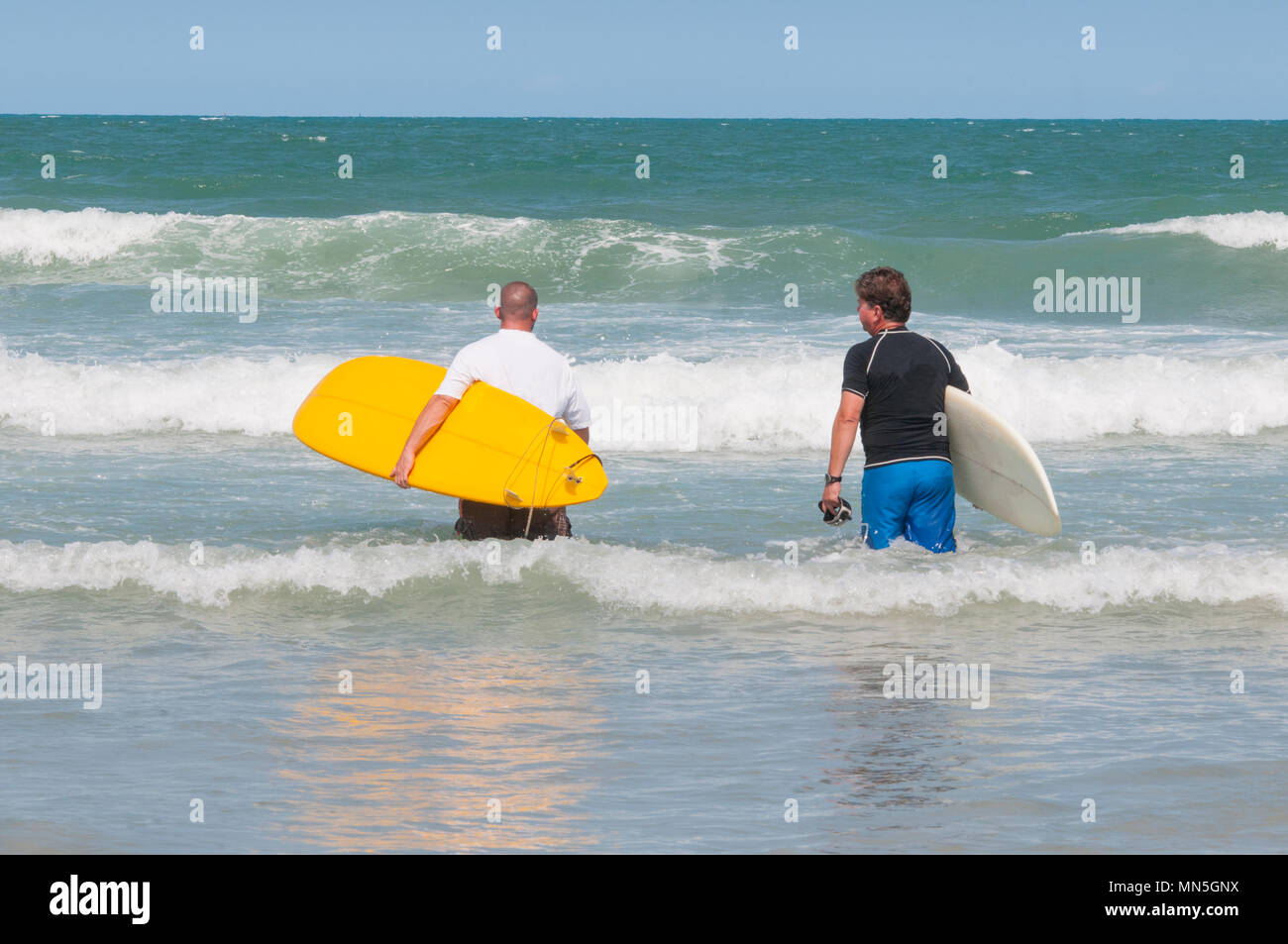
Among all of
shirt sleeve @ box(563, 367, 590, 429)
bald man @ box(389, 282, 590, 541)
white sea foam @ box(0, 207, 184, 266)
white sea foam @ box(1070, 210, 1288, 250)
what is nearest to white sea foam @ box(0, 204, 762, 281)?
white sea foam @ box(0, 207, 184, 266)

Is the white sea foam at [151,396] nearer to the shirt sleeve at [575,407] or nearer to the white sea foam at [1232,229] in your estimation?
the shirt sleeve at [575,407]

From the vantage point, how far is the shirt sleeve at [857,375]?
18.4 ft

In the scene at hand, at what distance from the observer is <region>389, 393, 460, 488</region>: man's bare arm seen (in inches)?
230

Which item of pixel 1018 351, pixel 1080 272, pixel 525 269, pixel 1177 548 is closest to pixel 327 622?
pixel 1177 548

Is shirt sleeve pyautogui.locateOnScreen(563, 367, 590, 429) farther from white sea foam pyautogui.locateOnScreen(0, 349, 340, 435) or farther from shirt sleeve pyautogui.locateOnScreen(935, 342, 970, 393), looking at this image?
white sea foam pyautogui.locateOnScreen(0, 349, 340, 435)

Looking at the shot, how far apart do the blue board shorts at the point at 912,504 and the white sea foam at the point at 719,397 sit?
15.1 feet

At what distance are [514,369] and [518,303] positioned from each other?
0.89ft

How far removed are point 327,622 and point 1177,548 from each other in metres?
3.87

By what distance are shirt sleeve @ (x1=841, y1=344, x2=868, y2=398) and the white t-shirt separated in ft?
3.54

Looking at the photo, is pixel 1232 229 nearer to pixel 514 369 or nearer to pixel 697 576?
pixel 697 576

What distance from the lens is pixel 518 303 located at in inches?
227

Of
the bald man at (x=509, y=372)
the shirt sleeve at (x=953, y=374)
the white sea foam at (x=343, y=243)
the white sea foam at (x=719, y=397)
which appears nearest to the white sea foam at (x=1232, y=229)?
the white sea foam at (x=343, y=243)

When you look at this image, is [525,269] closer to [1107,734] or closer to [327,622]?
[327,622]
